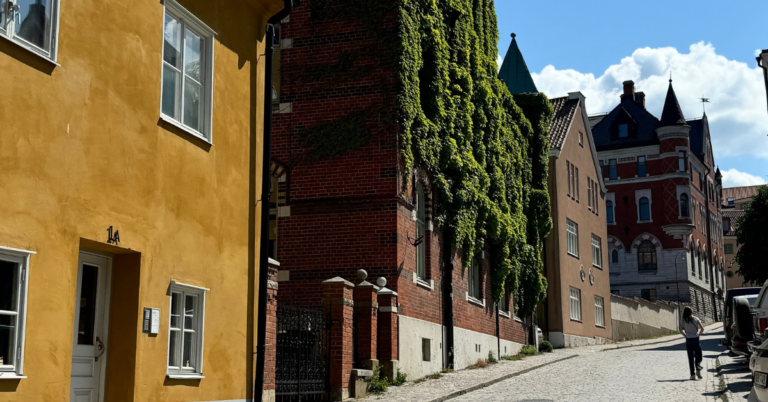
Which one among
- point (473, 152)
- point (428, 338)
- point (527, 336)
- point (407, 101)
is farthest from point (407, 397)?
point (527, 336)

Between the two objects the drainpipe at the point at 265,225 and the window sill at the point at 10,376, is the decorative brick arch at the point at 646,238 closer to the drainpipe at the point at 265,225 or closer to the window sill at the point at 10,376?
the drainpipe at the point at 265,225

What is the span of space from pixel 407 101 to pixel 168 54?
946 centimetres

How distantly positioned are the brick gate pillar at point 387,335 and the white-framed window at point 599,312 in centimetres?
2533

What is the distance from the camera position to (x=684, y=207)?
62.0 m

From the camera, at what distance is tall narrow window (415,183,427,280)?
2017 cm

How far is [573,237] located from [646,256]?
27.3 m

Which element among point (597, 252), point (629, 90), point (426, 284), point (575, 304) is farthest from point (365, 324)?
point (629, 90)

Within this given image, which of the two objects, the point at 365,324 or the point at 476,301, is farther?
the point at 476,301

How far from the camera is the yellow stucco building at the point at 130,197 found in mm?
7340

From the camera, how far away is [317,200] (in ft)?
61.4

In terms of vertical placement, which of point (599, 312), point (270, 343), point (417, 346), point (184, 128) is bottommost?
point (417, 346)

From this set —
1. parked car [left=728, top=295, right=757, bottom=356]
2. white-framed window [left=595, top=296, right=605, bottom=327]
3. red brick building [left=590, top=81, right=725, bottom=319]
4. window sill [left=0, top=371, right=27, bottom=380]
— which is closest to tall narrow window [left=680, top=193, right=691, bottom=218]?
red brick building [left=590, top=81, right=725, bottom=319]

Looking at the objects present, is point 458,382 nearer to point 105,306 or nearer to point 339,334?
point 339,334

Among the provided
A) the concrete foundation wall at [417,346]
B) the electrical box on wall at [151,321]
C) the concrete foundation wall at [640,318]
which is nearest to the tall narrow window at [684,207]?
the concrete foundation wall at [640,318]
